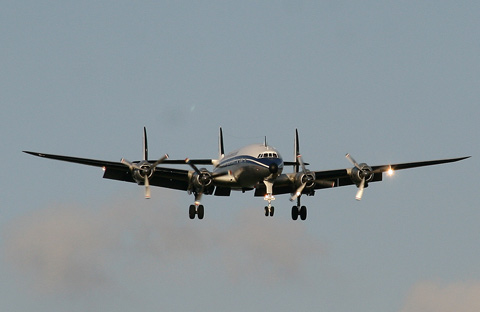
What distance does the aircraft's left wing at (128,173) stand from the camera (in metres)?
61.1

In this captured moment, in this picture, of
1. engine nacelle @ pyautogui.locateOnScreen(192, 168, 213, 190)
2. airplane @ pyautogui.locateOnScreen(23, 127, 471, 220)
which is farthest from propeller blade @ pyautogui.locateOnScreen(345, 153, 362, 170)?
engine nacelle @ pyautogui.locateOnScreen(192, 168, 213, 190)

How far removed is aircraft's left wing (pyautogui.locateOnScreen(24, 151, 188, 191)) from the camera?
61.1 m

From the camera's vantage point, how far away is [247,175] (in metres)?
62.1

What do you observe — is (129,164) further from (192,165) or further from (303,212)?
(303,212)

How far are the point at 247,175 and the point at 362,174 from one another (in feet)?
28.1

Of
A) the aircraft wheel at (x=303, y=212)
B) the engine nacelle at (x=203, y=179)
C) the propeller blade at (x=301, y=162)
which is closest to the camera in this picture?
the engine nacelle at (x=203, y=179)

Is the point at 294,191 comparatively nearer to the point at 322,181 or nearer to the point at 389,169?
the point at 322,181

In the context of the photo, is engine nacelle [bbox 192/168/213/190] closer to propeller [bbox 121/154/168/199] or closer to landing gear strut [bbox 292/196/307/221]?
propeller [bbox 121/154/168/199]

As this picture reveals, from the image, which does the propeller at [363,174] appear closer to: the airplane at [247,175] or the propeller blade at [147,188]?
the airplane at [247,175]

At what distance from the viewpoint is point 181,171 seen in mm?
64938

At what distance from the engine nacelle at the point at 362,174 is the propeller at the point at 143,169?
13509mm

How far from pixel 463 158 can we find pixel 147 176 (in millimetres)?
21648

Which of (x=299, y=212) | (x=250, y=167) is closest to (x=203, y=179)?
(x=250, y=167)

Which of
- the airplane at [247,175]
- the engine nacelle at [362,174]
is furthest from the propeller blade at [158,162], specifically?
the engine nacelle at [362,174]
